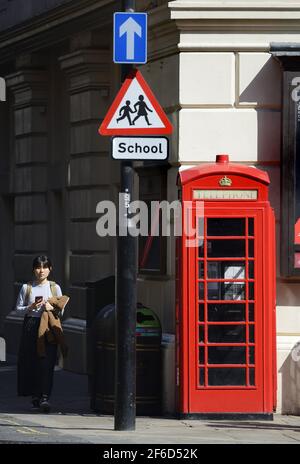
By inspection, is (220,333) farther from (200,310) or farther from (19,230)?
(19,230)

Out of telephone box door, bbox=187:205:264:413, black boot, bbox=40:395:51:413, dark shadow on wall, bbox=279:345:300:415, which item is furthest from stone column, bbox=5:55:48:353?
telephone box door, bbox=187:205:264:413

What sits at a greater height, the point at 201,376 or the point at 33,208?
the point at 33,208

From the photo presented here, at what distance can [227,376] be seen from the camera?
46.7ft

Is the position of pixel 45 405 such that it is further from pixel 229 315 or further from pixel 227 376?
pixel 229 315

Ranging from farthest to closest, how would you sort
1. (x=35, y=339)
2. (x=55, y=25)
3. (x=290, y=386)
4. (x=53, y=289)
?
(x=55, y=25) → (x=53, y=289) → (x=35, y=339) → (x=290, y=386)

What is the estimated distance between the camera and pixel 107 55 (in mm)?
19469

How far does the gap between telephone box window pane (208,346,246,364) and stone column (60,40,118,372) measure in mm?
4976

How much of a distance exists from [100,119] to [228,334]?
5971 millimetres

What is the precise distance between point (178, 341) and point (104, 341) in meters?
0.81

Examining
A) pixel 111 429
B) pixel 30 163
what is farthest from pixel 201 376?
pixel 30 163

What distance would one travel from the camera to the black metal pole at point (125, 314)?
12852 millimetres

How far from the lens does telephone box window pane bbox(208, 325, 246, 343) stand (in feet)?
46.7

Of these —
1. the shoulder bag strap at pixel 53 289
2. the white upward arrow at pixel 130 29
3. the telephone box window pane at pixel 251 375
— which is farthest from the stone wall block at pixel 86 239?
the white upward arrow at pixel 130 29

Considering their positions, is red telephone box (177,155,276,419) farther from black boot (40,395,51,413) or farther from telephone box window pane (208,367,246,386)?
black boot (40,395,51,413)
